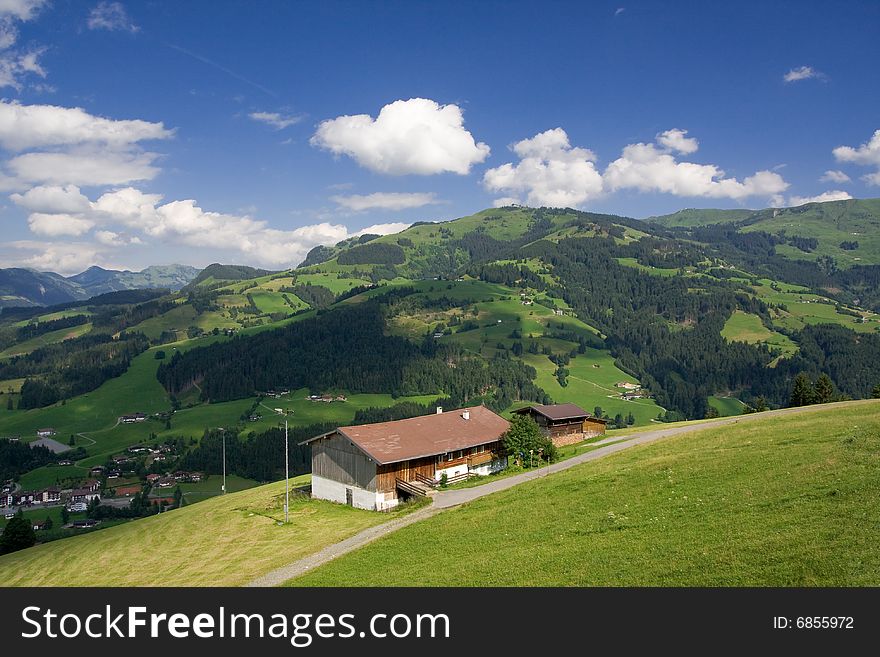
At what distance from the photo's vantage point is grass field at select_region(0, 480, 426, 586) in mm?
38450

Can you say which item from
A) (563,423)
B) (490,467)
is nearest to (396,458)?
(490,467)

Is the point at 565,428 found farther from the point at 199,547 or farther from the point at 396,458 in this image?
the point at 199,547

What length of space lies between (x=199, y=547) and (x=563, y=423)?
51.9 metres

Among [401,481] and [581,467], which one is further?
[401,481]

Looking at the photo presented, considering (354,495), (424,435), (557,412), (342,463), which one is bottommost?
(354,495)

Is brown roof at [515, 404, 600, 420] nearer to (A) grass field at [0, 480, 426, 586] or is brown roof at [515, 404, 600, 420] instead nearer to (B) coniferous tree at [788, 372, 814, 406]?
(A) grass field at [0, 480, 426, 586]

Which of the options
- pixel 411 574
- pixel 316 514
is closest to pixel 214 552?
pixel 316 514

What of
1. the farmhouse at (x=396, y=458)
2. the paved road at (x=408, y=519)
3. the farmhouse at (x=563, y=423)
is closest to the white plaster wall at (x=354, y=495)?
the farmhouse at (x=396, y=458)

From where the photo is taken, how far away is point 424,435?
60281 mm

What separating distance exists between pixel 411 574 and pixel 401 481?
27.7 metres
